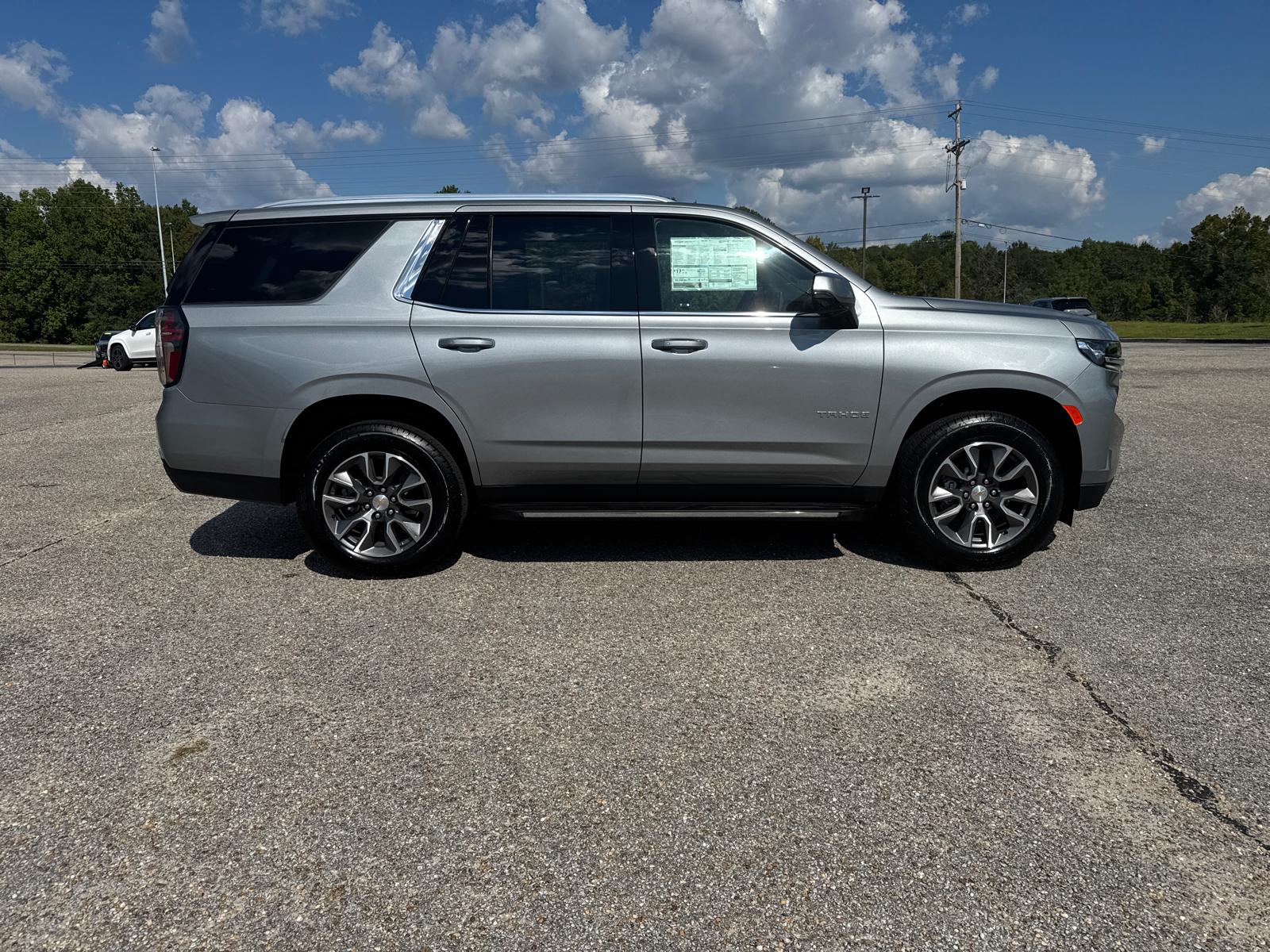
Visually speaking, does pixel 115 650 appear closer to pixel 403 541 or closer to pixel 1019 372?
pixel 403 541

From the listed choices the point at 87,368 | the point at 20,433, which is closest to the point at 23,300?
the point at 87,368

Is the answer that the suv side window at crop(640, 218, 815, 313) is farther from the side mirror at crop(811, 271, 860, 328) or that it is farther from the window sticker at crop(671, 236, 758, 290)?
the side mirror at crop(811, 271, 860, 328)

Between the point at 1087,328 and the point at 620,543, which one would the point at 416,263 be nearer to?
the point at 620,543

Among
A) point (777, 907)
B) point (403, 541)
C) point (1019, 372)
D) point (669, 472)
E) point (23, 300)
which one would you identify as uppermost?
point (23, 300)

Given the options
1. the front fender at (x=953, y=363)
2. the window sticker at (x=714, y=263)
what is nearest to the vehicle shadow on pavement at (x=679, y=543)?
the front fender at (x=953, y=363)

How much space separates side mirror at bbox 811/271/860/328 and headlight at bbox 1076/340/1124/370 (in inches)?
49.3

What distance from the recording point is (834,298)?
450 cm

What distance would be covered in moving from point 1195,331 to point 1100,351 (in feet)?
146

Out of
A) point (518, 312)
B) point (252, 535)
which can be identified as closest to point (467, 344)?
point (518, 312)

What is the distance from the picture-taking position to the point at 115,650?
388cm

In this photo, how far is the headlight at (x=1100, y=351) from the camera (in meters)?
4.77

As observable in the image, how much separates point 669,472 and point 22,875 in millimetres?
3171

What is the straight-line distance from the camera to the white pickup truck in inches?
949

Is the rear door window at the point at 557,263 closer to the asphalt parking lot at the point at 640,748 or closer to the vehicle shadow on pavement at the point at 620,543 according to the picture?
the vehicle shadow on pavement at the point at 620,543
